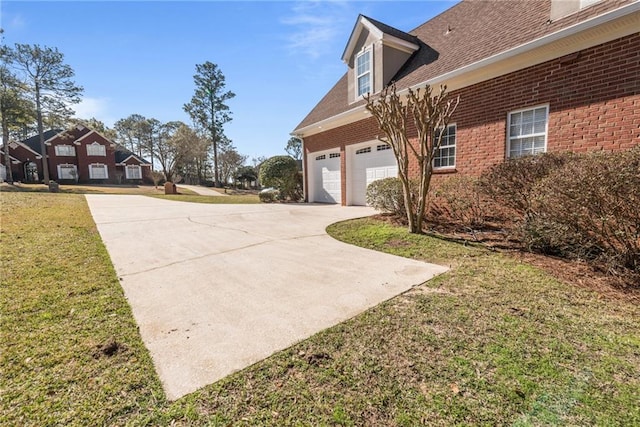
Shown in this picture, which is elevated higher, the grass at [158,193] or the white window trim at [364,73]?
the white window trim at [364,73]

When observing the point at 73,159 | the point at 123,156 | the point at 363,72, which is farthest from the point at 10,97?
the point at 363,72

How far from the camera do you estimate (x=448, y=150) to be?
827cm

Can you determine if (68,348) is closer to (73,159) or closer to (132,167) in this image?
(73,159)

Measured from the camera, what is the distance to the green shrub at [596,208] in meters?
3.60

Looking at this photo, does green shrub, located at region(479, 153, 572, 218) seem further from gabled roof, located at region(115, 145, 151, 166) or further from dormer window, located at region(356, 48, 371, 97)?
gabled roof, located at region(115, 145, 151, 166)

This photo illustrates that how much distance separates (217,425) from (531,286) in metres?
3.85

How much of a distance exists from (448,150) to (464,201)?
224 centimetres

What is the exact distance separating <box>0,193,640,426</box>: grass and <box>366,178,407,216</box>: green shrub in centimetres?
428

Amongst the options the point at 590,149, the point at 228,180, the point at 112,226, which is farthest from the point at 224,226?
the point at 228,180

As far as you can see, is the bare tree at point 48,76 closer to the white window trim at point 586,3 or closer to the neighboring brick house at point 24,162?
the neighboring brick house at point 24,162

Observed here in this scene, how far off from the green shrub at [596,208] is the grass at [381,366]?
3.62 ft

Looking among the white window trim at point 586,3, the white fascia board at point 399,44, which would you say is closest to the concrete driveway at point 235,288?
the white window trim at point 586,3

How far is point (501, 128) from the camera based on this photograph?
6957 mm

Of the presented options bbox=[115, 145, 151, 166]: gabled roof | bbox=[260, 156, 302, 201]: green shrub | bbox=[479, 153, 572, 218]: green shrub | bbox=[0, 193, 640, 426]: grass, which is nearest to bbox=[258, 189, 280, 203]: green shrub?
bbox=[260, 156, 302, 201]: green shrub
